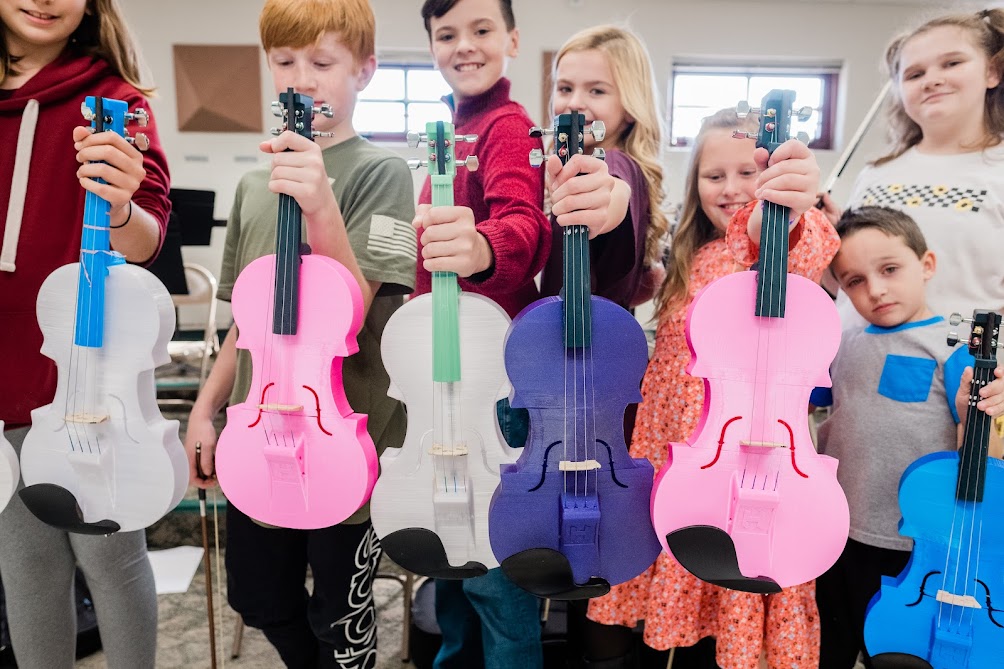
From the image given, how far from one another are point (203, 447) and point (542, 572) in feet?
2.15

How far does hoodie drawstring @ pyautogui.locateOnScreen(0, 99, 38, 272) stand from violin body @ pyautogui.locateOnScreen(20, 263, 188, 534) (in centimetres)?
19

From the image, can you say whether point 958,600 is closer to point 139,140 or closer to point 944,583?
point 944,583

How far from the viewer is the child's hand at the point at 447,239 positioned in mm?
857

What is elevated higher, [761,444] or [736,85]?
[736,85]

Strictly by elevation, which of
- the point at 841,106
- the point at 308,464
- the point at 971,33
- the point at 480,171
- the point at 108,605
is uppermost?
the point at 841,106

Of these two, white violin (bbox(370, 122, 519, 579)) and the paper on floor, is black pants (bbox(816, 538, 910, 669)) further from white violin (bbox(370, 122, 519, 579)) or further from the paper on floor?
the paper on floor

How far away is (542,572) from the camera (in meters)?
0.87

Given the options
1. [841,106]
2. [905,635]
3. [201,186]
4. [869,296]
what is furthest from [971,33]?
[201,186]

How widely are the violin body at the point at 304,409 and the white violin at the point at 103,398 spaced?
0.10 metres

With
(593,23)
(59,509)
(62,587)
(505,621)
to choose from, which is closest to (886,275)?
(505,621)

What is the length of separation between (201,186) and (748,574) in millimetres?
4895

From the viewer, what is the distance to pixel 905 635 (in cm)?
98

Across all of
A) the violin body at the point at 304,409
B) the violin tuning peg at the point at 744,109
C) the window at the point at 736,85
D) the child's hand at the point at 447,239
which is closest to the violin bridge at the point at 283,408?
the violin body at the point at 304,409

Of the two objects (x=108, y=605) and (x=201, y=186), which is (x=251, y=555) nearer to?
(x=108, y=605)
